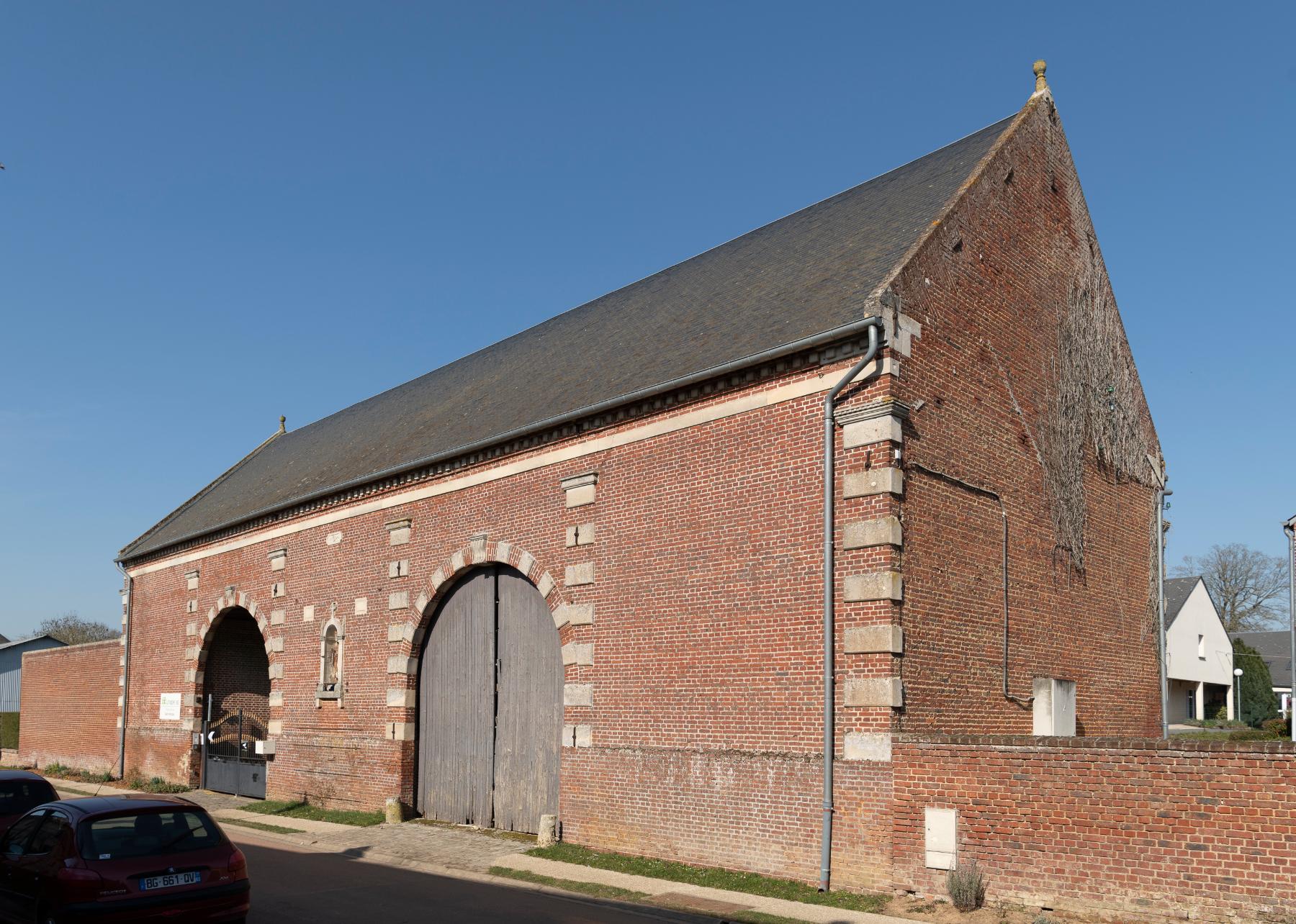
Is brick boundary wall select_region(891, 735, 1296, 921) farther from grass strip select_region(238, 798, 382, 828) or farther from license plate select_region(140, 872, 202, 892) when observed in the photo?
grass strip select_region(238, 798, 382, 828)

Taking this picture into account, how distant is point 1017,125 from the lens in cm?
1759

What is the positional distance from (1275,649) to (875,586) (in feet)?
184

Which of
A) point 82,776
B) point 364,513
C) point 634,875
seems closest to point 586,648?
point 634,875

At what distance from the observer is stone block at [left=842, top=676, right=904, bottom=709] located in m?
13.2

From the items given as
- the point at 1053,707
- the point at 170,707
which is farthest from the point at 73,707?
the point at 1053,707

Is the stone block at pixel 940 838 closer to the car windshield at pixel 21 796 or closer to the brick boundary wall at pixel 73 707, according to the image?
the car windshield at pixel 21 796

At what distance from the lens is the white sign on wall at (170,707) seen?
3022 cm

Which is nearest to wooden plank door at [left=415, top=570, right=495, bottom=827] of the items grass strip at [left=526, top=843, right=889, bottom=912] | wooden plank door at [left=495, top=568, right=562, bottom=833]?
wooden plank door at [left=495, top=568, right=562, bottom=833]

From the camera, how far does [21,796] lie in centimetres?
1491

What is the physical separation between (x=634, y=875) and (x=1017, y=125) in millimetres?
12628

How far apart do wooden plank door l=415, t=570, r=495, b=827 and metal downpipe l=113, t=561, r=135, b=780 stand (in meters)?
16.3

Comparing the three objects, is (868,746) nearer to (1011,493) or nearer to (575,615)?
(1011,493)

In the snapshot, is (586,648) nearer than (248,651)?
Yes

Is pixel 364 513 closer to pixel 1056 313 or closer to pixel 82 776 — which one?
pixel 1056 313
